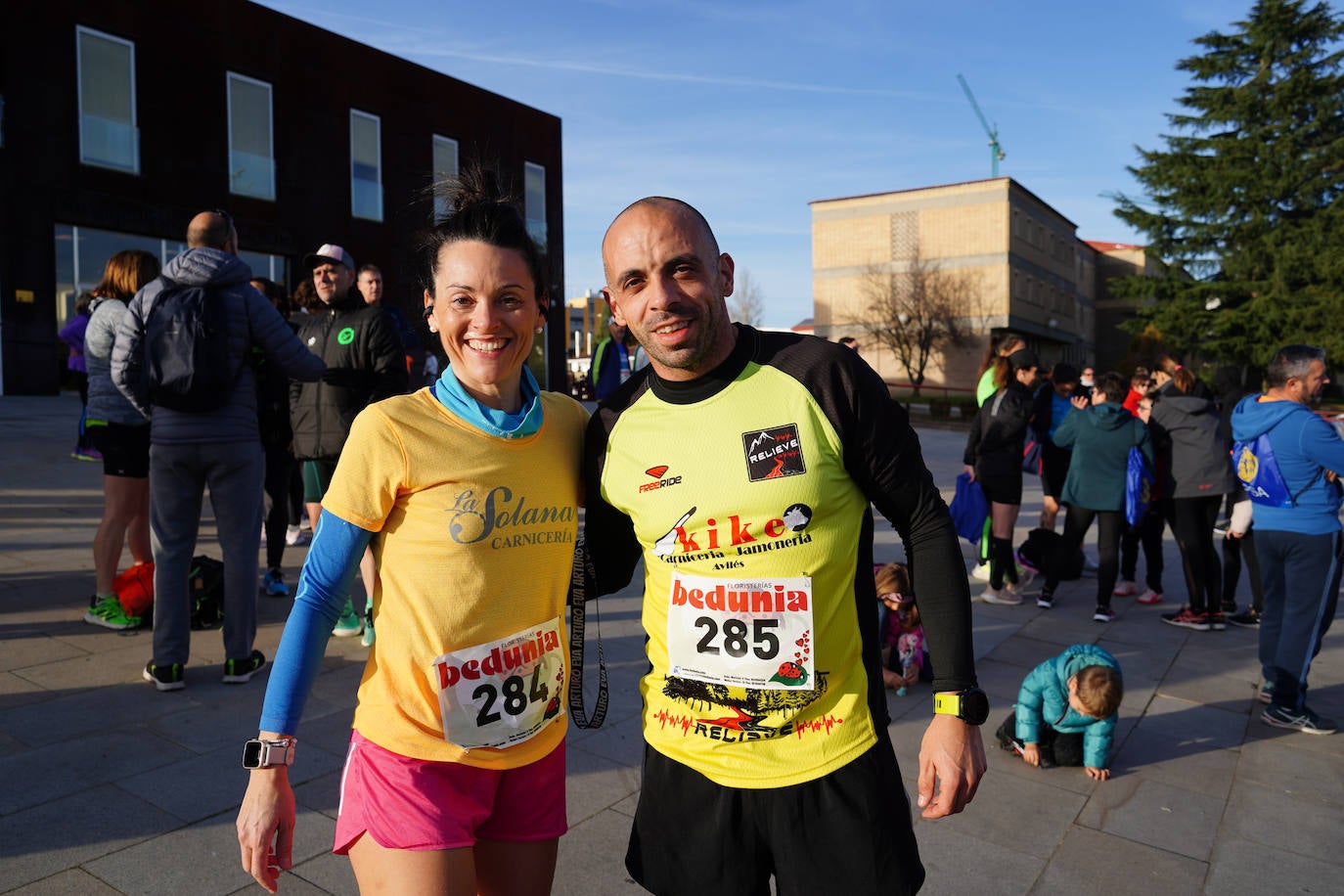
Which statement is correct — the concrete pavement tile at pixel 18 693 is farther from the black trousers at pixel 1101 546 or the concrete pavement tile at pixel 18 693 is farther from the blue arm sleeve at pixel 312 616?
the black trousers at pixel 1101 546

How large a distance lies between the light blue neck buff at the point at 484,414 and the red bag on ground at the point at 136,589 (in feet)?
14.8

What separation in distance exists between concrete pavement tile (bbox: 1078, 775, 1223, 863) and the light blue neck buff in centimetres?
289

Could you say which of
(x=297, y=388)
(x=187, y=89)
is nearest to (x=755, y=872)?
(x=297, y=388)

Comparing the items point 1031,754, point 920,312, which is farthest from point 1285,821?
point 920,312

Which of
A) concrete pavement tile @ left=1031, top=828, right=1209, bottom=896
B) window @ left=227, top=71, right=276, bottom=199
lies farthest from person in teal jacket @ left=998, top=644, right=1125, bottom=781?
window @ left=227, top=71, right=276, bottom=199

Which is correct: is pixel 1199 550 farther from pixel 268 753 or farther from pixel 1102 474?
pixel 268 753

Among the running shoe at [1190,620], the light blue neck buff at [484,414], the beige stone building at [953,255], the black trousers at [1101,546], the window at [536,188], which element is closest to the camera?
the light blue neck buff at [484,414]

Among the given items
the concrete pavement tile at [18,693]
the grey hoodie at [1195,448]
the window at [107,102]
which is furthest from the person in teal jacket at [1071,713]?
the window at [107,102]

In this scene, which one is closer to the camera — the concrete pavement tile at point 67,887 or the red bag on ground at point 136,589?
the concrete pavement tile at point 67,887

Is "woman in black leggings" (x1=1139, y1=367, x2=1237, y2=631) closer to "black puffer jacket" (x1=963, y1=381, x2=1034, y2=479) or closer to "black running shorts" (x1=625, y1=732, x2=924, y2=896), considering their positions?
"black puffer jacket" (x1=963, y1=381, x2=1034, y2=479)

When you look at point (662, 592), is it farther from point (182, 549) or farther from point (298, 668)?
point (182, 549)

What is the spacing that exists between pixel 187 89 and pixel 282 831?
23350 mm

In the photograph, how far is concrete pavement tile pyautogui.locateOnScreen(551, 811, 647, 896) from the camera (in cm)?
300

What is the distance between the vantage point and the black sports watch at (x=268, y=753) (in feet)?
5.74
